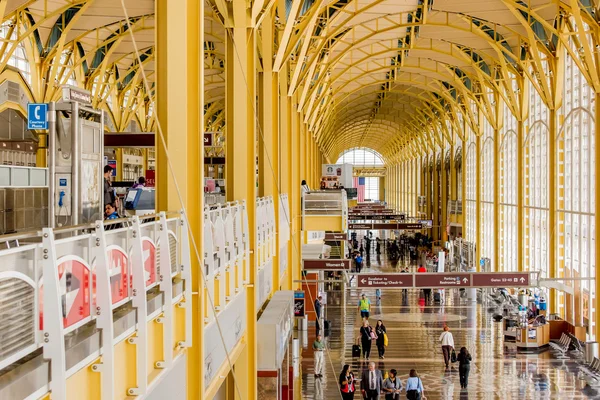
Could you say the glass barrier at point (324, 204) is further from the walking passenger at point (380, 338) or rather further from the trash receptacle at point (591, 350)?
the trash receptacle at point (591, 350)

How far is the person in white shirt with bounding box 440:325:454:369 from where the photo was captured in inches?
1190

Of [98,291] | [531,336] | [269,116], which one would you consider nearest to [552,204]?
[531,336]

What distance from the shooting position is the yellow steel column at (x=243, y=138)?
664 inches

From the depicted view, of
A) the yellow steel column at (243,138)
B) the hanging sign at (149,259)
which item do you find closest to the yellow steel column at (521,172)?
the yellow steel column at (243,138)

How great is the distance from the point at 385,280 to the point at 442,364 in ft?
14.7

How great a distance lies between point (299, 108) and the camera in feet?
143

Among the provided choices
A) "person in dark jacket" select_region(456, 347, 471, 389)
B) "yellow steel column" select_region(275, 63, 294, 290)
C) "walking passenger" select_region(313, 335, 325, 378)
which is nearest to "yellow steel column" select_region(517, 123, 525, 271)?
"yellow steel column" select_region(275, 63, 294, 290)

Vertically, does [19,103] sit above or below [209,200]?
above

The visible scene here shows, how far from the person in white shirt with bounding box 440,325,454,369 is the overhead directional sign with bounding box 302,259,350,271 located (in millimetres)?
4575

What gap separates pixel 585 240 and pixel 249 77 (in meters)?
23.3

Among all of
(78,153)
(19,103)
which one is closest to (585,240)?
(19,103)

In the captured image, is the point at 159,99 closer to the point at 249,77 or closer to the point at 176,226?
the point at 176,226

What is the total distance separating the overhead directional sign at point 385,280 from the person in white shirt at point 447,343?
7.63 feet

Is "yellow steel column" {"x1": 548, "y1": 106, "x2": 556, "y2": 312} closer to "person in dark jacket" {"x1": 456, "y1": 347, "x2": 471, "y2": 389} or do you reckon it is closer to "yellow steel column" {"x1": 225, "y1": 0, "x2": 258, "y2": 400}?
"person in dark jacket" {"x1": 456, "y1": 347, "x2": 471, "y2": 389}
